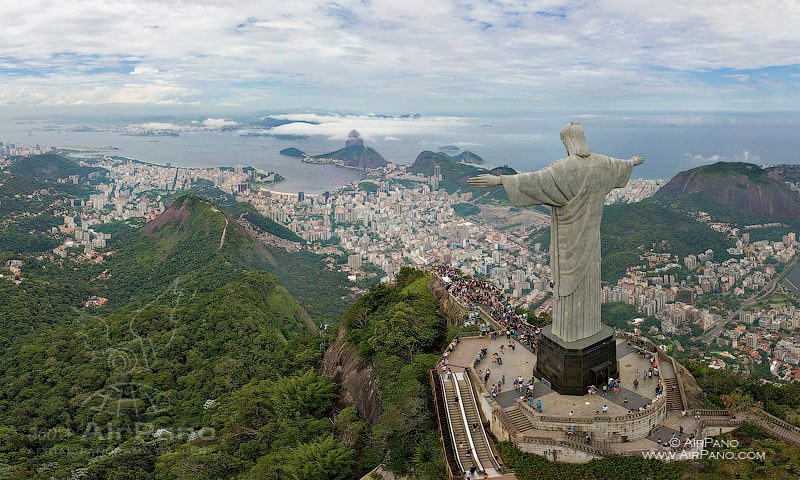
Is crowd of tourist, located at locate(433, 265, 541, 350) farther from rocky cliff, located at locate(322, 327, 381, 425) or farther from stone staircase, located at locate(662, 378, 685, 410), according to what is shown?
rocky cliff, located at locate(322, 327, 381, 425)

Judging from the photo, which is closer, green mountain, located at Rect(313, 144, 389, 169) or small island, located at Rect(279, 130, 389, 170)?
green mountain, located at Rect(313, 144, 389, 169)

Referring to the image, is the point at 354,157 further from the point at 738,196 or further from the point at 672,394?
the point at 672,394

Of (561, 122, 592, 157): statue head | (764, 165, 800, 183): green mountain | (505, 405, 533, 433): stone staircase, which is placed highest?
(561, 122, 592, 157): statue head

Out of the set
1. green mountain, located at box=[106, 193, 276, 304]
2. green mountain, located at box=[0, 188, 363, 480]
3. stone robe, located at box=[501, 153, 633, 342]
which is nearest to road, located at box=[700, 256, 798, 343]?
green mountain, located at box=[0, 188, 363, 480]

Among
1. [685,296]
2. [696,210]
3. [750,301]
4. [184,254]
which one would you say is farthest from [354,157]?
[750,301]

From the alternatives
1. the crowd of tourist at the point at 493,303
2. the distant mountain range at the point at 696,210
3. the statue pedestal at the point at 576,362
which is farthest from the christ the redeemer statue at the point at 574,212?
the distant mountain range at the point at 696,210

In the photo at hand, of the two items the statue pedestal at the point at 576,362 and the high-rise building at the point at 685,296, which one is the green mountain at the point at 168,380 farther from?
the high-rise building at the point at 685,296

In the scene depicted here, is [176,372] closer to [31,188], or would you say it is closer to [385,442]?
[385,442]
